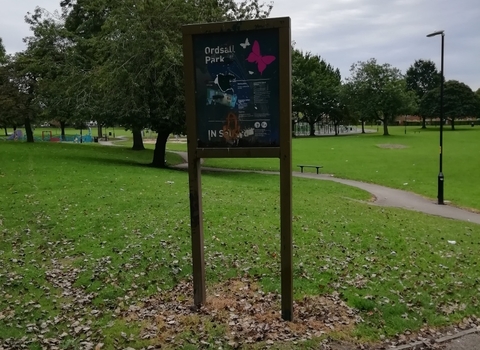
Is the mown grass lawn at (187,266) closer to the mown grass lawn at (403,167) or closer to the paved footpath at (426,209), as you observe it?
the paved footpath at (426,209)

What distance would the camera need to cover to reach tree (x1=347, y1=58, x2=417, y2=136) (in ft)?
231

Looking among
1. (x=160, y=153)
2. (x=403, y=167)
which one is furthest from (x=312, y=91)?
(x=160, y=153)

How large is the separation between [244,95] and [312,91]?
73421mm

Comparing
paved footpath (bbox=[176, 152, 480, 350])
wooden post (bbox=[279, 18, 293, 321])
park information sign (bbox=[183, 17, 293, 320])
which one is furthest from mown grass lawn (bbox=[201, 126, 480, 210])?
park information sign (bbox=[183, 17, 293, 320])

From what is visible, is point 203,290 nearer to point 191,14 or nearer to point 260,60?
point 260,60

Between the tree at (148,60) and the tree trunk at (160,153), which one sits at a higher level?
the tree at (148,60)

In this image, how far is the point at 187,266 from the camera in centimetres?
785

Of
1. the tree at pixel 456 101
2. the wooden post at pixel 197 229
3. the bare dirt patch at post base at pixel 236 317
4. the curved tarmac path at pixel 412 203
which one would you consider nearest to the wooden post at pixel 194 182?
the wooden post at pixel 197 229

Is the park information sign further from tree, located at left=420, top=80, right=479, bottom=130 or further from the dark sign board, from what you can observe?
tree, located at left=420, top=80, right=479, bottom=130

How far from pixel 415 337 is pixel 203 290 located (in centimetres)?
277

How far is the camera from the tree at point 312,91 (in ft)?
251

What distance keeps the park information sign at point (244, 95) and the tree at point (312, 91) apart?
70.2 m

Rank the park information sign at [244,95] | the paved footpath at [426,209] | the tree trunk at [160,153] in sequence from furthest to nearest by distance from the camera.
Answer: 1. the tree trunk at [160,153]
2. the park information sign at [244,95]
3. the paved footpath at [426,209]

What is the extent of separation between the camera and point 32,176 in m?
18.0
